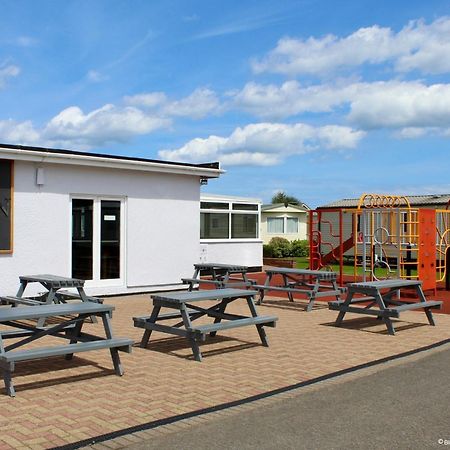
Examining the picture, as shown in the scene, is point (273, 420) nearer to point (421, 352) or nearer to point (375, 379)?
point (375, 379)

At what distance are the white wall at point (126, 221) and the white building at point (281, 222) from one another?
→ 77.6ft

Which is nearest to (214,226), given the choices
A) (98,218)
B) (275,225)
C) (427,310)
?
(98,218)

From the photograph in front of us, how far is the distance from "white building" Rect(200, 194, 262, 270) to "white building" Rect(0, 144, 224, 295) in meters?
5.65

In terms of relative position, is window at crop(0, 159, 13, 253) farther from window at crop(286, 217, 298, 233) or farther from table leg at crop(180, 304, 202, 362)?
window at crop(286, 217, 298, 233)

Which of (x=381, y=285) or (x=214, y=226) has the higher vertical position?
(x=214, y=226)

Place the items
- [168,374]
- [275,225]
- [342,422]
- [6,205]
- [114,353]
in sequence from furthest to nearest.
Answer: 1. [275,225]
2. [6,205]
3. [168,374]
4. [114,353]
5. [342,422]

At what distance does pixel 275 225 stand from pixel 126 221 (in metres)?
25.9

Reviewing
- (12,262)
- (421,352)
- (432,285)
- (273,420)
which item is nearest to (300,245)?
(432,285)

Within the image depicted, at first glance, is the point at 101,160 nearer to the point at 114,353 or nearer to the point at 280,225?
the point at 114,353

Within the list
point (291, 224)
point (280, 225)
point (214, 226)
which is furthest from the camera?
point (291, 224)

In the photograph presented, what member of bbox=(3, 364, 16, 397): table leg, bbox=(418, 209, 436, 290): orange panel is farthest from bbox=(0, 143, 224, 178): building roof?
bbox=(3, 364, 16, 397): table leg

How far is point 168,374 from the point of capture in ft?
21.7

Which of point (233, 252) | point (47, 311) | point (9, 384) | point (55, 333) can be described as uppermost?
point (233, 252)

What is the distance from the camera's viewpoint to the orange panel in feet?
48.4
